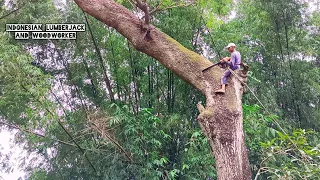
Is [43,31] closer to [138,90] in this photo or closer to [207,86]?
[138,90]

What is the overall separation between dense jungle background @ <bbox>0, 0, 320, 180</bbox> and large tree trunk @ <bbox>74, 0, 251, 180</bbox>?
949mm

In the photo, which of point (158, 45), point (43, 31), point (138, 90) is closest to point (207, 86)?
point (158, 45)

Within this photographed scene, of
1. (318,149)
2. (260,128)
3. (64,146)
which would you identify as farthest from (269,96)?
(64,146)

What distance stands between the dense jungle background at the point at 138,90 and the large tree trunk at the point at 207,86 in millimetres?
949

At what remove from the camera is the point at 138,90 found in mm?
4539

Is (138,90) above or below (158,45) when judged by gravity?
below


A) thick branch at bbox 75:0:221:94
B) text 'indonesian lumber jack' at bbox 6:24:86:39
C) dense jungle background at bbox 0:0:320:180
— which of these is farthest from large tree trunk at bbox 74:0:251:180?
text 'indonesian lumber jack' at bbox 6:24:86:39

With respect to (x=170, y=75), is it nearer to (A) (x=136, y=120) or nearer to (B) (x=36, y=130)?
(A) (x=136, y=120)

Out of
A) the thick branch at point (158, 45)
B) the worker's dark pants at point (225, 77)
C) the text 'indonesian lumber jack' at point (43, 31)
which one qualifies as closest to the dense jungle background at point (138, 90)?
the text 'indonesian lumber jack' at point (43, 31)

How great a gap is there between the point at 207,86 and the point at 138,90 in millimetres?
2194

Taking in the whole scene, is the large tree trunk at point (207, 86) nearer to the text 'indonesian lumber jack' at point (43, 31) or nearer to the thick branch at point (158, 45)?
the thick branch at point (158, 45)

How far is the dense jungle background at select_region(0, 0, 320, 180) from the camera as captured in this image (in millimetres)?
3742

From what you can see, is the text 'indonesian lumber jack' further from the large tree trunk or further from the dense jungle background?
the large tree trunk

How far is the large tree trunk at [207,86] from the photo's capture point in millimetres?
2086
